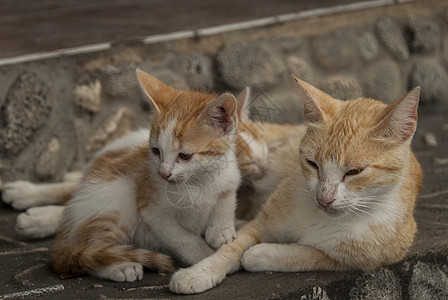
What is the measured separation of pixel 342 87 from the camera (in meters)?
4.77

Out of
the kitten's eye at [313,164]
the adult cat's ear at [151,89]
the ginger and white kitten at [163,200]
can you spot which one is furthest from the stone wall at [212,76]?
the kitten's eye at [313,164]

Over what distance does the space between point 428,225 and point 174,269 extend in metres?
1.34

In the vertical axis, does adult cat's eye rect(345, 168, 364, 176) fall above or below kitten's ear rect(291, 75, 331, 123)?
below

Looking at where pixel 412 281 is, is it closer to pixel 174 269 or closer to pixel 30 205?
pixel 174 269

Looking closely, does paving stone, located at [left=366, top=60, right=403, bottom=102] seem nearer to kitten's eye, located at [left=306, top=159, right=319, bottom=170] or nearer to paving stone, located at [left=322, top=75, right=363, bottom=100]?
paving stone, located at [left=322, top=75, right=363, bottom=100]

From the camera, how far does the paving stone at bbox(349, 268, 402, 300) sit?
2.76 m

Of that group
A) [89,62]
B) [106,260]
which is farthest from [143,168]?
[89,62]

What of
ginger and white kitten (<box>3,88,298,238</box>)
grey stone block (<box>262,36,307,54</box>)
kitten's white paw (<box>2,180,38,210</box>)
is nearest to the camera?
ginger and white kitten (<box>3,88,298,238</box>)

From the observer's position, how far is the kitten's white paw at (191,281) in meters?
2.61

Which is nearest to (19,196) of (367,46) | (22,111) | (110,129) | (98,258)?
(22,111)

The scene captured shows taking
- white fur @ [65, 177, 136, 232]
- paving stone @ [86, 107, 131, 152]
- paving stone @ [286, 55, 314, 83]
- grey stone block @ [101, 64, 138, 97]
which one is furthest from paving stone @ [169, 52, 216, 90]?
white fur @ [65, 177, 136, 232]

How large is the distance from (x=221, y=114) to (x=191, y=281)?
69cm

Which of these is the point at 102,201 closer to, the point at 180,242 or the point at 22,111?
the point at 180,242

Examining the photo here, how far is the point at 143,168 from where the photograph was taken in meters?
3.00
